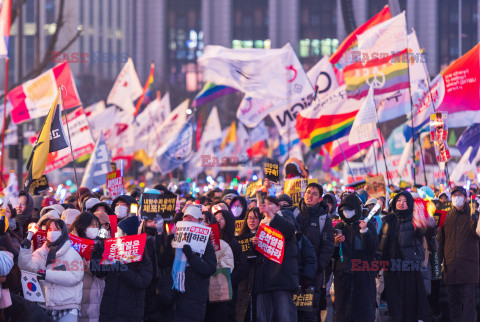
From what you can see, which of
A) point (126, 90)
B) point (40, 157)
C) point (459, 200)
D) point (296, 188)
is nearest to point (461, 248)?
point (459, 200)

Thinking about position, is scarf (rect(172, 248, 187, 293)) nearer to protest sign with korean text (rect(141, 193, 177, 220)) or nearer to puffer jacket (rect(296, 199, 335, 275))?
protest sign with korean text (rect(141, 193, 177, 220))

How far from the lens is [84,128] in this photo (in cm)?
1852

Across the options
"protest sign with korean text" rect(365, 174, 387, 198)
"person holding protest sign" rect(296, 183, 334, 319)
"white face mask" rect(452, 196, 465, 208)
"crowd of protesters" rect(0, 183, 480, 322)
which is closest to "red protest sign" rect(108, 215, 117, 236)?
"crowd of protesters" rect(0, 183, 480, 322)

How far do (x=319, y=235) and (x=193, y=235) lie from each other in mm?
2329

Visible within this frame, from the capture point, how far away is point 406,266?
11.8m

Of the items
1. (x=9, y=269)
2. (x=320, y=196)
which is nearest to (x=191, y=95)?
(x=320, y=196)

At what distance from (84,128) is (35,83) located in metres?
2.46

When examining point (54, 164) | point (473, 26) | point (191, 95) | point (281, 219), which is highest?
point (473, 26)

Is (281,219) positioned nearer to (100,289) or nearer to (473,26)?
(100,289)

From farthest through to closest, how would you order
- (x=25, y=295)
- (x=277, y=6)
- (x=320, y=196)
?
(x=277, y=6) < (x=320, y=196) < (x=25, y=295)

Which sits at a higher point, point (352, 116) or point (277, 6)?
point (277, 6)

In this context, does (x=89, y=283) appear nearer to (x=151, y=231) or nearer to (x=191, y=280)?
(x=151, y=231)

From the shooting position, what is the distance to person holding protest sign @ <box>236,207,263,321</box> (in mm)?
10789

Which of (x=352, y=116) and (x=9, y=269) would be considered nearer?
(x=9, y=269)
